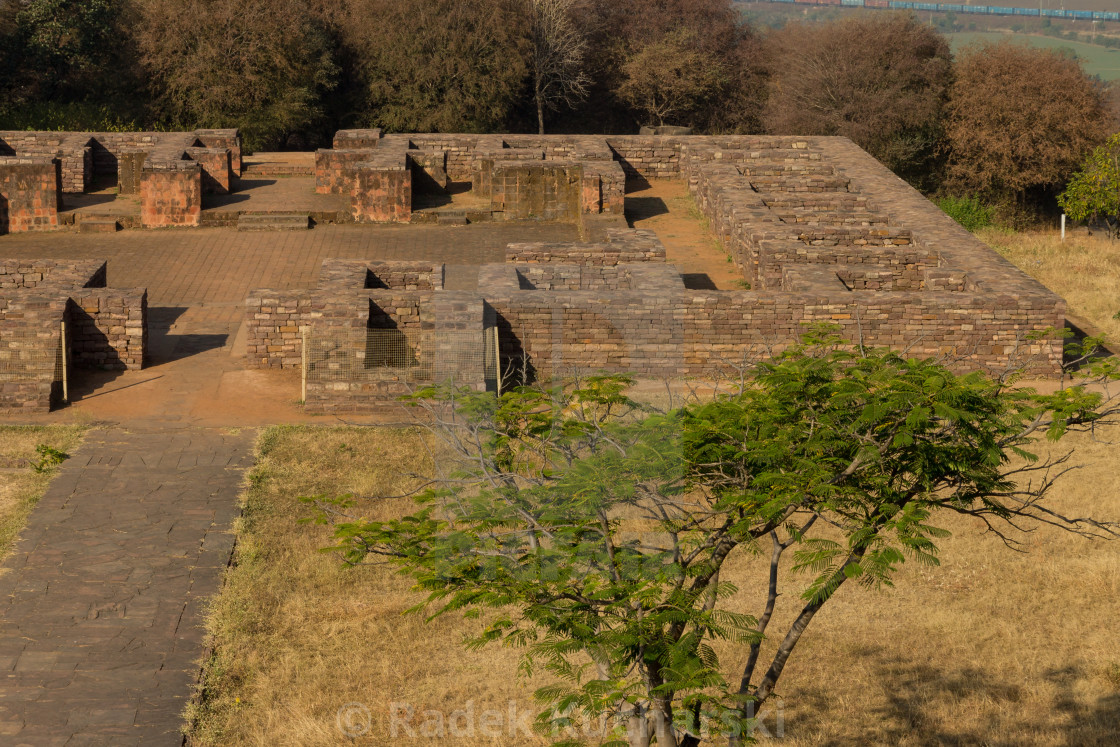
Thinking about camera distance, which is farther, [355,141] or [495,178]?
[355,141]

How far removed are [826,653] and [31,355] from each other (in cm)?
857

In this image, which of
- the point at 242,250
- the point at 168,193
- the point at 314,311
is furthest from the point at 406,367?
the point at 168,193

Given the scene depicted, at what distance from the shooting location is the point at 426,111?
1184 inches

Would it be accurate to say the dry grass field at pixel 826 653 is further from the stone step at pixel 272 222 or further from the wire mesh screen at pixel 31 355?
the stone step at pixel 272 222

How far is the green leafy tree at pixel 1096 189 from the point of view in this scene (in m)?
25.5

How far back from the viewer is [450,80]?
98.4 ft

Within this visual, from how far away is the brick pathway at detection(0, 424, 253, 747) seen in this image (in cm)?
794

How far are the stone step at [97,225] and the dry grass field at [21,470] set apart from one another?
26.1 feet

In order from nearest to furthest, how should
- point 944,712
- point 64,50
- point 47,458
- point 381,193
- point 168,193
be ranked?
point 944,712 < point 47,458 < point 168,193 < point 381,193 < point 64,50

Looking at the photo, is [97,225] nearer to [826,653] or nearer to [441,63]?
[441,63]

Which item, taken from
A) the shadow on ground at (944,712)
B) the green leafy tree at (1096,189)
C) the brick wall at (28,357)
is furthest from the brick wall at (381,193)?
the green leafy tree at (1096,189)

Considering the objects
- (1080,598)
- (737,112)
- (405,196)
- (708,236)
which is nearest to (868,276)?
(708,236)

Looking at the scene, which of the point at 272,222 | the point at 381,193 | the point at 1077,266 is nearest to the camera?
the point at 272,222

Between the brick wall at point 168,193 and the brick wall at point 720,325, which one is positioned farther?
the brick wall at point 168,193
